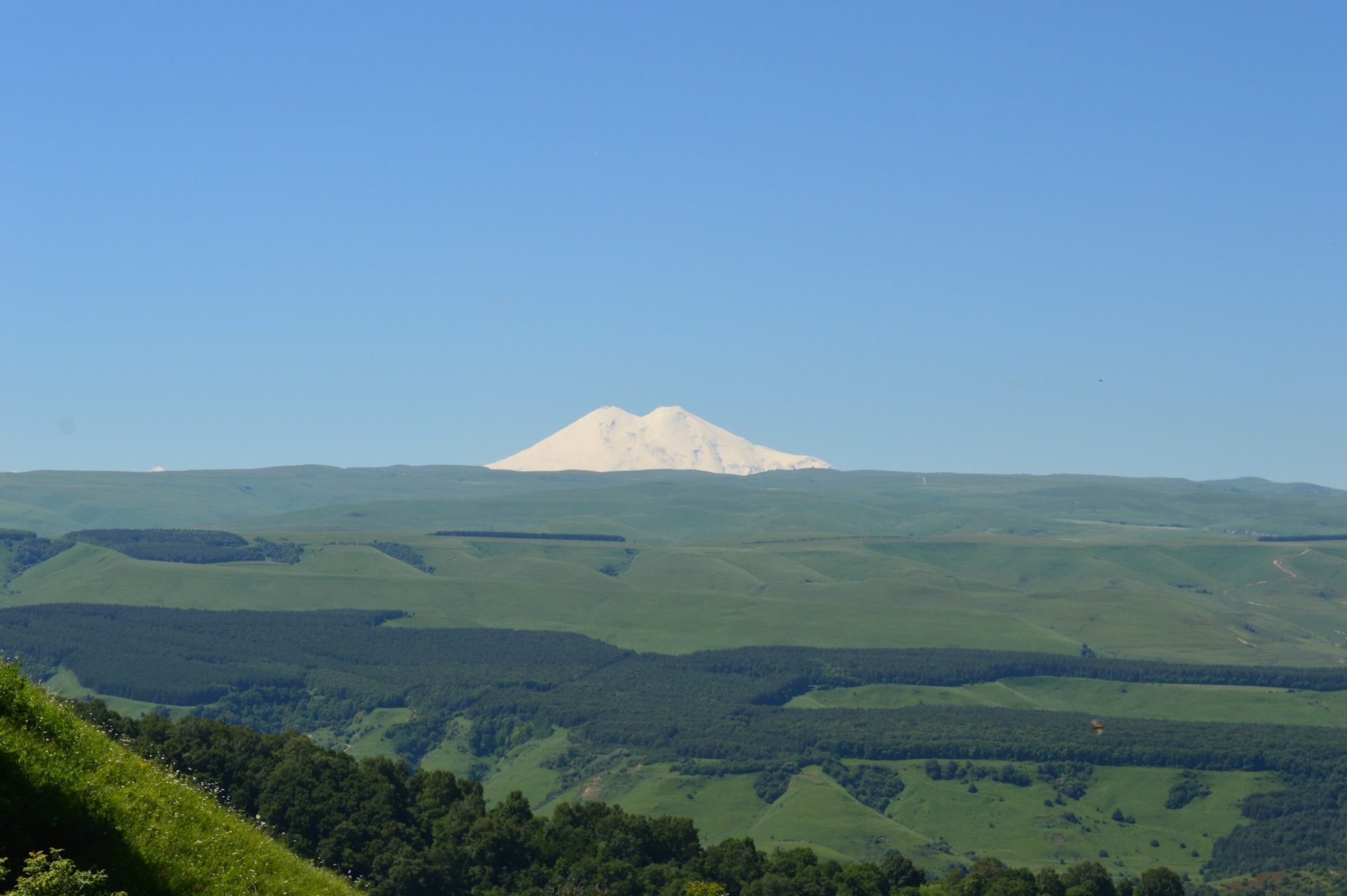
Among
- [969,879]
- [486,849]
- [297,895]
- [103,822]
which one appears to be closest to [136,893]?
[103,822]

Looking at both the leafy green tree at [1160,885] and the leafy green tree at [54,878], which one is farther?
the leafy green tree at [1160,885]

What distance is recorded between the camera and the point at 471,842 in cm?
14312

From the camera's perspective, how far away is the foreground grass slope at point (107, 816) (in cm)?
2723

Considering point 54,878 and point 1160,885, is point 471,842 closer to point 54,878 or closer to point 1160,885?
point 1160,885

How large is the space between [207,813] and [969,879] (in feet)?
466

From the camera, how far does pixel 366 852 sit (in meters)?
129

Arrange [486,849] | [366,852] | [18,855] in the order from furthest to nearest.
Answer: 1. [486,849]
2. [366,852]
3. [18,855]

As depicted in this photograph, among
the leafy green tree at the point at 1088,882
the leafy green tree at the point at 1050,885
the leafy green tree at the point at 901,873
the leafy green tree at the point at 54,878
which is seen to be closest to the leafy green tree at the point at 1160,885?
the leafy green tree at the point at 1088,882

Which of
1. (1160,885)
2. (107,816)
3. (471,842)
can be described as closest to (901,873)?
(1160,885)

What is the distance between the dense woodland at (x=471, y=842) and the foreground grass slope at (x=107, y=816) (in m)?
89.3

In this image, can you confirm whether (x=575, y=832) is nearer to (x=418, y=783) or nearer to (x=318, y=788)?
(x=418, y=783)

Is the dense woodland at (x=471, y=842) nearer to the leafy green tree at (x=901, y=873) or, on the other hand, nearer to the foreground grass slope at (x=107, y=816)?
the leafy green tree at (x=901, y=873)

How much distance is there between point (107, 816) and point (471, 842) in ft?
396

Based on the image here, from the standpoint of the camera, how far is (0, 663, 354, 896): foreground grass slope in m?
27.2
